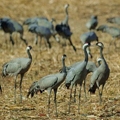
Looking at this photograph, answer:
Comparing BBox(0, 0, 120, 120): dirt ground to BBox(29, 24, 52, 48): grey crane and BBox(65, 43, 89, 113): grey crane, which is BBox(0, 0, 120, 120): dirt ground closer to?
BBox(29, 24, 52, 48): grey crane

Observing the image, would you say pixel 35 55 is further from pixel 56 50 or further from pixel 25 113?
pixel 25 113

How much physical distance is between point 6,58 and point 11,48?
1780 millimetres

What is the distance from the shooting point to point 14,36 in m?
19.3

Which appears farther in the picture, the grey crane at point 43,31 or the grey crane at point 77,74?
the grey crane at point 43,31

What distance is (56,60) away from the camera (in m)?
14.5

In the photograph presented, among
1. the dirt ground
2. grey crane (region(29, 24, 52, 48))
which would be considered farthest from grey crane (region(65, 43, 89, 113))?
grey crane (region(29, 24, 52, 48))

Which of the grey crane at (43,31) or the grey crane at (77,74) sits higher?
the grey crane at (43,31)

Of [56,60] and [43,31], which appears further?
[43,31]

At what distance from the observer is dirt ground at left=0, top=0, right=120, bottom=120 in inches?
369

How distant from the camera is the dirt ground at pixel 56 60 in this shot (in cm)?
938

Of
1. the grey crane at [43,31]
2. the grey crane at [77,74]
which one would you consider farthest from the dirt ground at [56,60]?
the grey crane at [77,74]

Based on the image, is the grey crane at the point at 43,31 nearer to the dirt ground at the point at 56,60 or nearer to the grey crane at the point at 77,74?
the dirt ground at the point at 56,60

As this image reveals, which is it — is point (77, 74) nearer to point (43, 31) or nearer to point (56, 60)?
point (56, 60)

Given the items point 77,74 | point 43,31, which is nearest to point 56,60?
point 43,31
